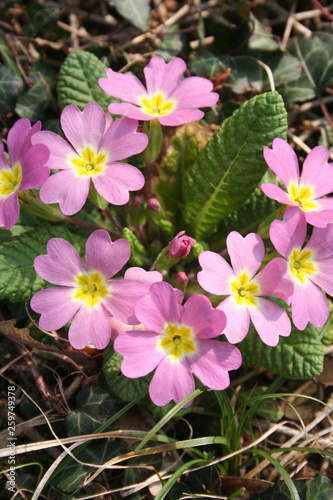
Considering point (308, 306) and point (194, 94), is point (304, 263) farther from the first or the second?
point (194, 94)

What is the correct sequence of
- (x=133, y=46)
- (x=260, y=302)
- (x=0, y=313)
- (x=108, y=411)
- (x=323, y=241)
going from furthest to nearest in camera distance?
(x=133, y=46), (x=0, y=313), (x=108, y=411), (x=323, y=241), (x=260, y=302)

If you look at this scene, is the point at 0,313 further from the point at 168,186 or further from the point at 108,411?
the point at 168,186

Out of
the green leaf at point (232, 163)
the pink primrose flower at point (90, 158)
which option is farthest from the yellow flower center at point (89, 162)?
the green leaf at point (232, 163)

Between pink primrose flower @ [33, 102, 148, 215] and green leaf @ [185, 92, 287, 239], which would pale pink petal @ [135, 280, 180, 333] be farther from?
green leaf @ [185, 92, 287, 239]

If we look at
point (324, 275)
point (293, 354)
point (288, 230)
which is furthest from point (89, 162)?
point (293, 354)

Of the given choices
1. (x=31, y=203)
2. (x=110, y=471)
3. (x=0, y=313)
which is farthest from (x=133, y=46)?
(x=110, y=471)

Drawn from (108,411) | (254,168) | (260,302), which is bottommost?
(108,411)

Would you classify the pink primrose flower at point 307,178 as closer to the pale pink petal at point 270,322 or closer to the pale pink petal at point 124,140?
the pale pink petal at point 270,322
